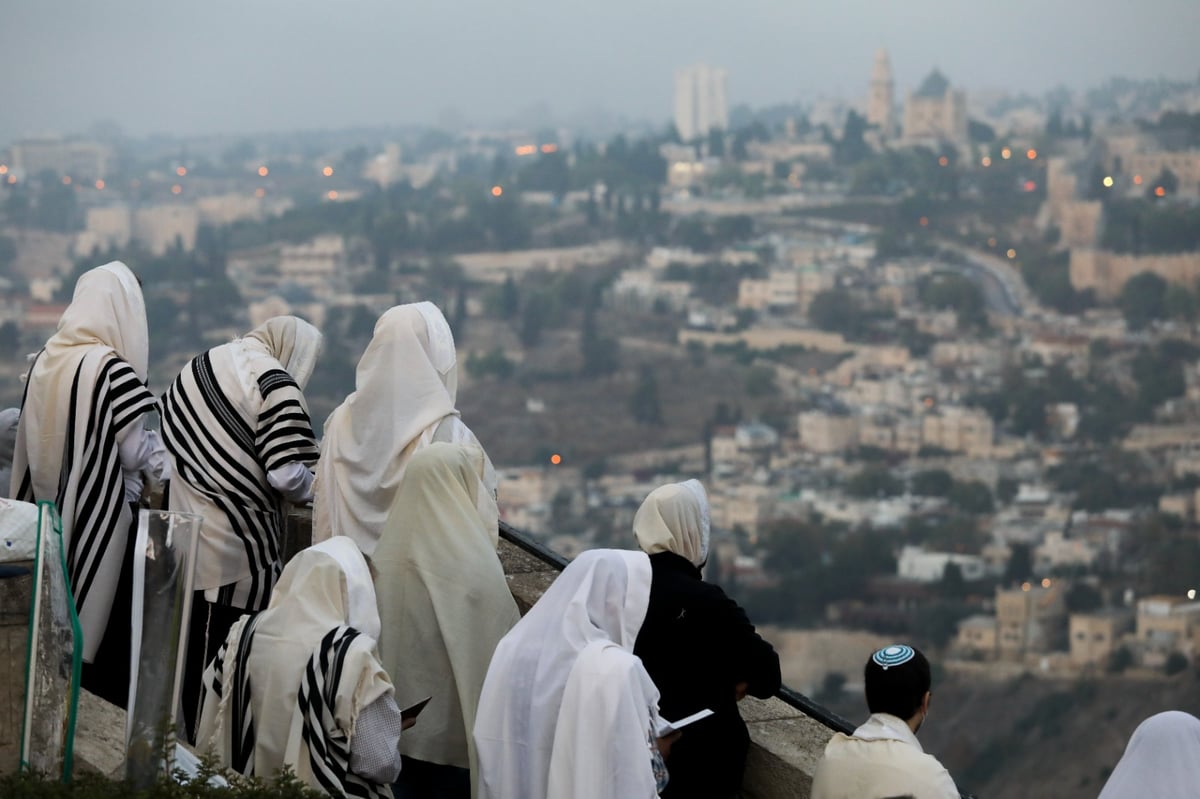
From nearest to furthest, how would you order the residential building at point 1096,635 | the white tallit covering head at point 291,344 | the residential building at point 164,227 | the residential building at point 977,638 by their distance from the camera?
the white tallit covering head at point 291,344
the residential building at point 1096,635
the residential building at point 977,638
the residential building at point 164,227

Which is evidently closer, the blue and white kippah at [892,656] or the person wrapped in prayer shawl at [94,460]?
the blue and white kippah at [892,656]

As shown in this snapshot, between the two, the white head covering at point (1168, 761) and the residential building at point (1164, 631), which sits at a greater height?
the white head covering at point (1168, 761)

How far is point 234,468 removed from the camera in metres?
2.51

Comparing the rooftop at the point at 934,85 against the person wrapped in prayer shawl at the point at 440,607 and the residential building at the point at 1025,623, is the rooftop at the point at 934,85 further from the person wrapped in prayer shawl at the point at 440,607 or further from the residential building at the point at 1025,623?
the person wrapped in prayer shawl at the point at 440,607

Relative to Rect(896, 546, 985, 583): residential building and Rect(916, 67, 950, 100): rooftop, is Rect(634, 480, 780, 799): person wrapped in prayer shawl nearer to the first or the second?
Rect(896, 546, 985, 583): residential building

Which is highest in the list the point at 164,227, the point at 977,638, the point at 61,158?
the point at 61,158

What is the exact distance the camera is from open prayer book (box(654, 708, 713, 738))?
6.16ft

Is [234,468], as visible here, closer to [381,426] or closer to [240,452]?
[240,452]

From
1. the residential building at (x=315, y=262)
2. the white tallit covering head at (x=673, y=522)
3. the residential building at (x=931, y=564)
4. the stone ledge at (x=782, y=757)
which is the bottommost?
the residential building at (x=931, y=564)

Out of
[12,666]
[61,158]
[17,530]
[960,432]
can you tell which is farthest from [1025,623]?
[61,158]

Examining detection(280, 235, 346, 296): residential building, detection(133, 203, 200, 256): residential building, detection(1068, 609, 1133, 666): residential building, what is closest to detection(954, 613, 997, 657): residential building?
detection(1068, 609, 1133, 666): residential building

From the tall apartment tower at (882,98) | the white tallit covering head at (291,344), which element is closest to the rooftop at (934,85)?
the tall apartment tower at (882,98)

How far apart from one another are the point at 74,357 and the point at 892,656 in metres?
1.32

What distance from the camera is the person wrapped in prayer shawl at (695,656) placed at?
2002mm
